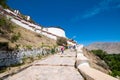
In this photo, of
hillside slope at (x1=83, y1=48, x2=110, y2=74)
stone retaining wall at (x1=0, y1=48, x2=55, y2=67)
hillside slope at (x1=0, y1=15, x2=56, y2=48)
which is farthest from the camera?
hillside slope at (x1=0, y1=15, x2=56, y2=48)

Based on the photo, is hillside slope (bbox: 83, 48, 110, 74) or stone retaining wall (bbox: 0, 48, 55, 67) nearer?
stone retaining wall (bbox: 0, 48, 55, 67)

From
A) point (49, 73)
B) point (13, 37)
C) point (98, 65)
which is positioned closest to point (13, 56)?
point (13, 37)

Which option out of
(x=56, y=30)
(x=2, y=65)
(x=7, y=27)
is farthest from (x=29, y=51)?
(x=56, y=30)

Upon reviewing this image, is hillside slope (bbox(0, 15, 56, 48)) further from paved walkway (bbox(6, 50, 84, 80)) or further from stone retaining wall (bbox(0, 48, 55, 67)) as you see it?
paved walkway (bbox(6, 50, 84, 80))

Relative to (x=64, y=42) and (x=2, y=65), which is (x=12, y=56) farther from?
(x=64, y=42)

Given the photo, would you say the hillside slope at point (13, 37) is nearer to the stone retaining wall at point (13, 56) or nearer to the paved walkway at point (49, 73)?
the stone retaining wall at point (13, 56)

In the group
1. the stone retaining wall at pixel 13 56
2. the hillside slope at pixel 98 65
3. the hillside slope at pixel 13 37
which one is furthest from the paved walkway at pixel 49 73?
the hillside slope at pixel 13 37

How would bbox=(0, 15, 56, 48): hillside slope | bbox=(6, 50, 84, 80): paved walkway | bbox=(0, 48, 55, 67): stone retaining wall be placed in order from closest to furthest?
bbox=(6, 50, 84, 80): paved walkway → bbox=(0, 48, 55, 67): stone retaining wall → bbox=(0, 15, 56, 48): hillside slope

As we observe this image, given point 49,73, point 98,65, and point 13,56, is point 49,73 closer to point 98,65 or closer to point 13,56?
point 13,56

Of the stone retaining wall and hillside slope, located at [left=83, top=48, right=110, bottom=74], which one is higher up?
the stone retaining wall

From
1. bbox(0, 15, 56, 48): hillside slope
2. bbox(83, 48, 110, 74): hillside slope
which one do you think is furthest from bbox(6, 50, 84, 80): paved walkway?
bbox(0, 15, 56, 48): hillside slope

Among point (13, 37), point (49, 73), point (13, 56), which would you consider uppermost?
point (13, 37)

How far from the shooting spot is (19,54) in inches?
789

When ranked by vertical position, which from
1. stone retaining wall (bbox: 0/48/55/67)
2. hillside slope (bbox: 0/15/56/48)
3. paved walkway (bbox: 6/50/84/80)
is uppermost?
hillside slope (bbox: 0/15/56/48)
